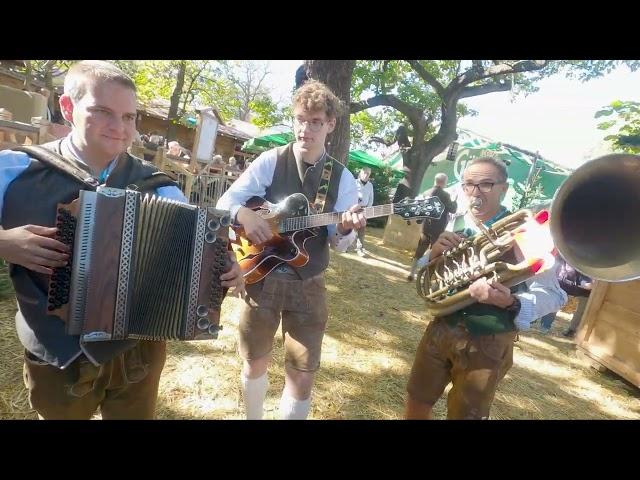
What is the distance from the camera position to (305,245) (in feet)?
7.79

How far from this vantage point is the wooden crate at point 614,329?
14.1ft

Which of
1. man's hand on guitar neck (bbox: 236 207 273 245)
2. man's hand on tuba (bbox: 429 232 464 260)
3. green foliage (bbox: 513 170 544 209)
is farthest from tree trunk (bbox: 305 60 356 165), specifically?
green foliage (bbox: 513 170 544 209)

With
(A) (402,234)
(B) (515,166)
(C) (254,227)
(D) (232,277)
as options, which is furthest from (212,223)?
(B) (515,166)

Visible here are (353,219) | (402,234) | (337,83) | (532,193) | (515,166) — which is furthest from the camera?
(515,166)

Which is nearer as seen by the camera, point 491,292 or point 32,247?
point 32,247

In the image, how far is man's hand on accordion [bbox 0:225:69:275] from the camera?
1.41m

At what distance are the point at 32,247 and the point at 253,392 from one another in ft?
5.00

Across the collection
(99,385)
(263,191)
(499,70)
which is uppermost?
(499,70)

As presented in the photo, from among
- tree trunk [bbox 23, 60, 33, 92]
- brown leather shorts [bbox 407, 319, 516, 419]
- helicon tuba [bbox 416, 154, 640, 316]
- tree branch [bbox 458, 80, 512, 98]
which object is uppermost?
tree branch [bbox 458, 80, 512, 98]

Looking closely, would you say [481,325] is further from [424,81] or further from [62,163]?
[424,81]

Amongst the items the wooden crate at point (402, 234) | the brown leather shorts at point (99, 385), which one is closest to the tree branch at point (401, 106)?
the wooden crate at point (402, 234)

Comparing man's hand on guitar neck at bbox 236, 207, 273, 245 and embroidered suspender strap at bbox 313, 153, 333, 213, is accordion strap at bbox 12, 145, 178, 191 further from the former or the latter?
embroidered suspender strap at bbox 313, 153, 333, 213
